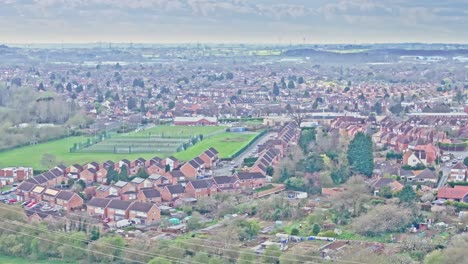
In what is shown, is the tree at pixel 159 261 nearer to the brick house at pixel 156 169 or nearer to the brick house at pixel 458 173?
the brick house at pixel 156 169

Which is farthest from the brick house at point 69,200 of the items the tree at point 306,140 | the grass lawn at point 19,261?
the tree at point 306,140

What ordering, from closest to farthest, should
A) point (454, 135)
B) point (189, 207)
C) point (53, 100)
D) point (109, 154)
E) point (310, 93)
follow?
point (189, 207) < point (109, 154) < point (454, 135) < point (53, 100) < point (310, 93)

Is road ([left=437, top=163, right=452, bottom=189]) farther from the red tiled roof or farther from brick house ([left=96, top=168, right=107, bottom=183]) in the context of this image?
brick house ([left=96, top=168, right=107, bottom=183])

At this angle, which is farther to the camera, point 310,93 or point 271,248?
point 310,93

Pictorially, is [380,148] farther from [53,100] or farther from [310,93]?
[310,93]

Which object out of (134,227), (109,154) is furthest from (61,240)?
(109,154)

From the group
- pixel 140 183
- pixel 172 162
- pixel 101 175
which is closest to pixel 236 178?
pixel 140 183

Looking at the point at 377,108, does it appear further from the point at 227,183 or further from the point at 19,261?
the point at 19,261

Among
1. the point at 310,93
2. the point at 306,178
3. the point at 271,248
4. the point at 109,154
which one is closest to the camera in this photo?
the point at 271,248
